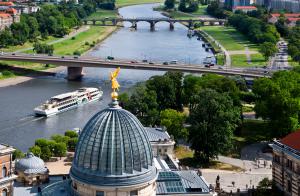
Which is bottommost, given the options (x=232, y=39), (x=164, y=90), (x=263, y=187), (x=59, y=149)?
(x=232, y=39)

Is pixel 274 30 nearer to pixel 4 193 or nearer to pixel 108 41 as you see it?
pixel 108 41

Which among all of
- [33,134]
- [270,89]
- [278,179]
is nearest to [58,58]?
[33,134]

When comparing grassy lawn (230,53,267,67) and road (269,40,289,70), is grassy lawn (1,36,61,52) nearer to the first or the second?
grassy lawn (230,53,267,67)

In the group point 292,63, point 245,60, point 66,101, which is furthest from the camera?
point 245,60

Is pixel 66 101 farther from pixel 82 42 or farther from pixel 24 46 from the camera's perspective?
pixel 82 42

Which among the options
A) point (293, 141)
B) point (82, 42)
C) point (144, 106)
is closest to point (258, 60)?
point (82, 42)

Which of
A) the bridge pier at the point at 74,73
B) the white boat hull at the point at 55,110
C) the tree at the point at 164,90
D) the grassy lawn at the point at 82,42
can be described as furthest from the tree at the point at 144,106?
the grassy lawn at the point at 82,42
